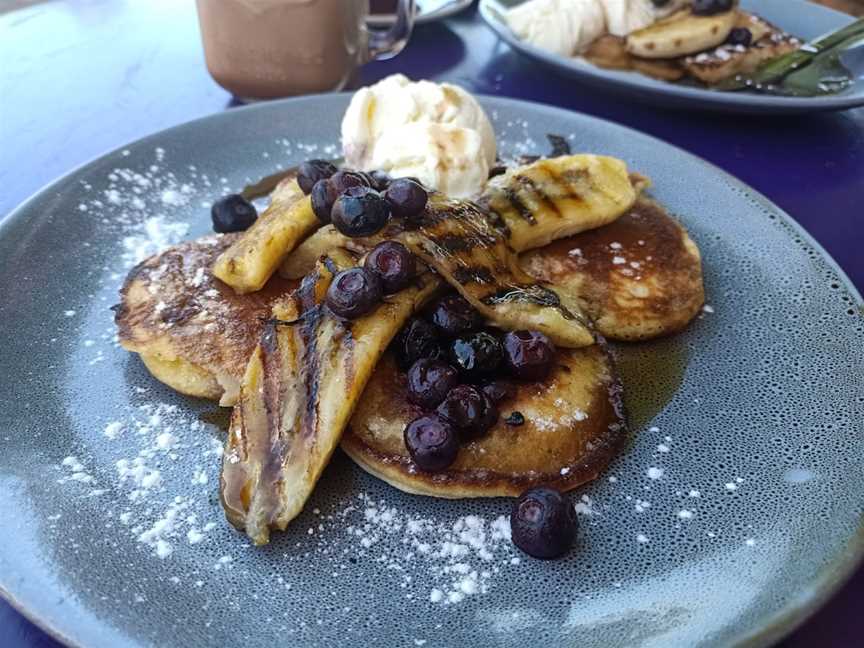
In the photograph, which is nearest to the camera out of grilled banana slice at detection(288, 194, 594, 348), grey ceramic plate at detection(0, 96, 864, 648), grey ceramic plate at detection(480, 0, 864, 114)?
grey ceramic plate at detection(0, 96, 864, 648)

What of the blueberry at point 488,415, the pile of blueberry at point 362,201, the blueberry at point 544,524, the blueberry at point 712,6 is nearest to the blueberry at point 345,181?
the pile of blueberry at point 362,201

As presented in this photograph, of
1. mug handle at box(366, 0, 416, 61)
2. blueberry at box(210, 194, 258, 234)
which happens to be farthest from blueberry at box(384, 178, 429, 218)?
mug handle at box(366, 0, 416, 61)

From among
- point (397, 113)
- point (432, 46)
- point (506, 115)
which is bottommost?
point (432, 46)

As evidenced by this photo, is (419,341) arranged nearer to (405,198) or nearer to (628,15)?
(405,198)

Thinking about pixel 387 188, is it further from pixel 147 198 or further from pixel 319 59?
pixel 319 59

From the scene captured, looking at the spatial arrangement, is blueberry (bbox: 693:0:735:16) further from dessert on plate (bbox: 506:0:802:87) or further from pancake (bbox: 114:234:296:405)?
pancake (bbox: 114:234:296:405)

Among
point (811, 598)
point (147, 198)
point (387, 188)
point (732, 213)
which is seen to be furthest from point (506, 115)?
point (811, 598)
